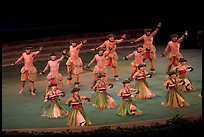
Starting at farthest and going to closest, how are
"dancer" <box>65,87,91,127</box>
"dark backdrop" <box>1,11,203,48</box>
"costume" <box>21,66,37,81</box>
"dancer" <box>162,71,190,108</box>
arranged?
"dark backdrop" <box>1,11,203,48</box> → "costume" <box>21,66,37,81</box> → "dancer" <box>162,71,190,108</box> → "dancer" <box>65,87,91,127</box>

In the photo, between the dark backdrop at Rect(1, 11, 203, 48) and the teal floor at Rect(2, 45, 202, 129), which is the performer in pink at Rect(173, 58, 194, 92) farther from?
the dark backdrop at Rect(1, 11, 203, 48)

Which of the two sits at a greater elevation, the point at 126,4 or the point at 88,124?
the point at 126,4

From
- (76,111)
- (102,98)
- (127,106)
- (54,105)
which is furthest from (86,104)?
(76,111)

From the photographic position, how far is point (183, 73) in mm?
10453

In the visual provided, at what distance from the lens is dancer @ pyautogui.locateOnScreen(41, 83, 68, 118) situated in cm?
933

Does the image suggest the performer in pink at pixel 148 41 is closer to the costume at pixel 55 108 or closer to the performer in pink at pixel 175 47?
the performer in pink at pixel 175 47

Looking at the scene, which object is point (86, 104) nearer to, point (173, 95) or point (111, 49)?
point (173, 95)

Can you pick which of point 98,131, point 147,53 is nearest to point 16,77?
point 147,53

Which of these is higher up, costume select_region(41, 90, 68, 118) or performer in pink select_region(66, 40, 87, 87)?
performer in pink select_region(66, 40, 87, 87)

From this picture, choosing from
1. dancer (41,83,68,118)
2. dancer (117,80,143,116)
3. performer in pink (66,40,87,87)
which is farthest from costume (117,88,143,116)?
performer in pink (66,40,87,87)

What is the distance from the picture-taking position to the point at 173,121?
25.7 feet

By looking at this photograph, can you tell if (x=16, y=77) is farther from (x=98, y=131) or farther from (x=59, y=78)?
(x=98, y=131)

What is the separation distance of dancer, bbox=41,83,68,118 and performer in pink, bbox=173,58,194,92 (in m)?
2.64

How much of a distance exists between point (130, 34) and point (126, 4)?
3.28ft
